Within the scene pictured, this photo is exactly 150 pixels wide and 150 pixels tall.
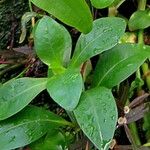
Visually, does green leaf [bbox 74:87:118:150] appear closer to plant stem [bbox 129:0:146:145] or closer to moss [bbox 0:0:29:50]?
plant stem [bbox 129:0:146:145]

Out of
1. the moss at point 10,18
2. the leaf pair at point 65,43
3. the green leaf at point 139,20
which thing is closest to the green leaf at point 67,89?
the leaf pair at point 65,43

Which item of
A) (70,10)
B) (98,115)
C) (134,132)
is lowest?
(134,132)

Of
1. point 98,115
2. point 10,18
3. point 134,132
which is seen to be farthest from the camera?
point 10,18

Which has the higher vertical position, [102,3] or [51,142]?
[102,3]

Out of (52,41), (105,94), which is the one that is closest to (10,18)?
(52,41)

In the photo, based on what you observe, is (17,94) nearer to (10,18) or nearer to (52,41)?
(52,41)
